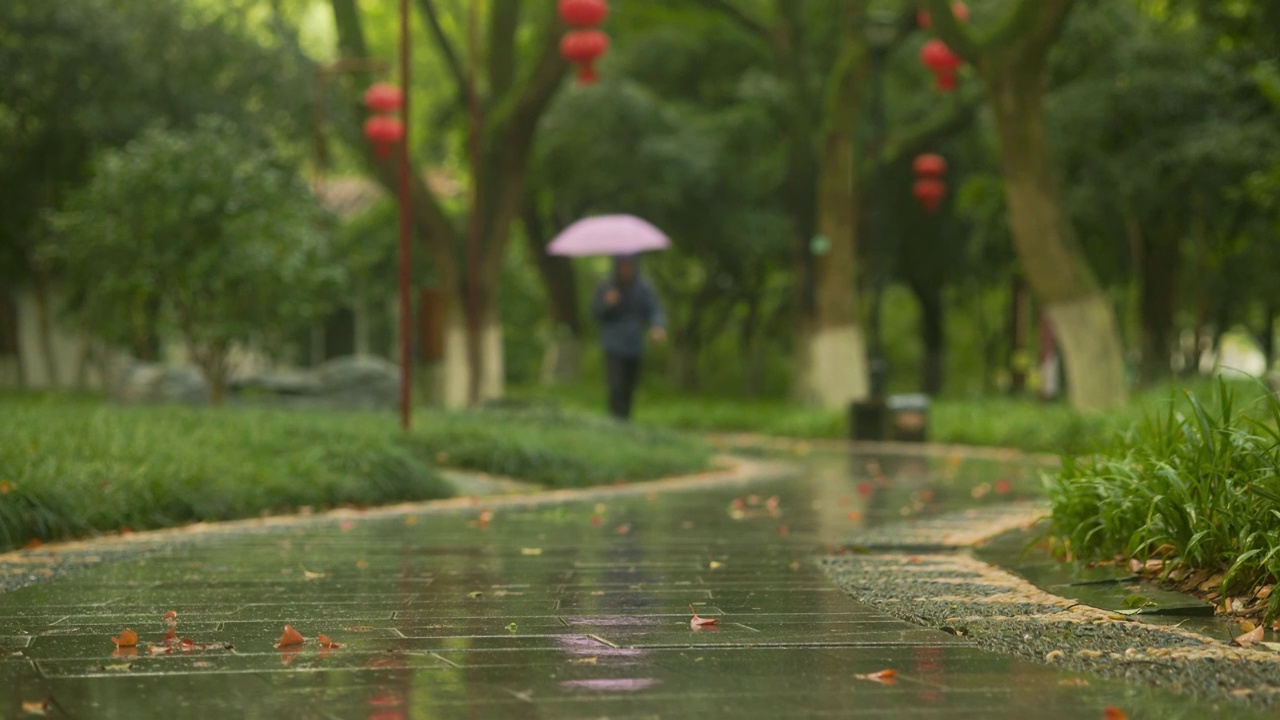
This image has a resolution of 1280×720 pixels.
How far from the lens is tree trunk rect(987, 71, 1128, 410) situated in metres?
20.7

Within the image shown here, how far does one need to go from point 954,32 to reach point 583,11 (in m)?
A: 4.25

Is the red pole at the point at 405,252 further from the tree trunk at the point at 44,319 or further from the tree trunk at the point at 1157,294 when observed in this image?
the tree trunk at the point at 44,319

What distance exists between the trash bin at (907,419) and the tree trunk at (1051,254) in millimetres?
2246

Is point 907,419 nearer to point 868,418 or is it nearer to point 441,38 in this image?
point 868,418

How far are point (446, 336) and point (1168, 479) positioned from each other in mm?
22490

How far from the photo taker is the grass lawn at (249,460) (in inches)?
374

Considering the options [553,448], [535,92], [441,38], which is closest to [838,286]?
[535,92]

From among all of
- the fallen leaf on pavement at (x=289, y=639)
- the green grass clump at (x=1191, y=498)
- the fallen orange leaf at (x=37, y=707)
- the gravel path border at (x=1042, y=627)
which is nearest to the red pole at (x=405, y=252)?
the gravel path border at (x=1042, y=627)

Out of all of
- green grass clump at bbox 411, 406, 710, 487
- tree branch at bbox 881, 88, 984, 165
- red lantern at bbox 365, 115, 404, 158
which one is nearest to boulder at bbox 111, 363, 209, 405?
red lantern at bbox 365, 115, 404, 158

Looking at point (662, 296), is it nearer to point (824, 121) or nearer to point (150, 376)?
point (824, 121)

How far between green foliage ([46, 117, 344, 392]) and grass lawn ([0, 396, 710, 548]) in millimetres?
2786

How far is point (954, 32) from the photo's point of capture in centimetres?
2034

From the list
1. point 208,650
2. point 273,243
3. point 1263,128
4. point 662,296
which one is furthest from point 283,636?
point 662,296

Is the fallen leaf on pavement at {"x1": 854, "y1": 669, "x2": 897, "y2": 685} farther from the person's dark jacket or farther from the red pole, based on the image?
the person's dark jacket
